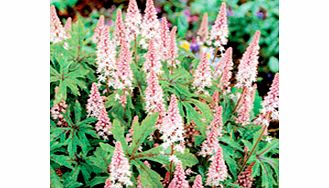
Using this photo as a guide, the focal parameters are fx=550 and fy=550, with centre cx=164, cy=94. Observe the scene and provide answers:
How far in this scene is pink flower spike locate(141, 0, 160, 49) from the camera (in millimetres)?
2377

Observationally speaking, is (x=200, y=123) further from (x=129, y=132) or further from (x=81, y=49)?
(x=81, y=49)

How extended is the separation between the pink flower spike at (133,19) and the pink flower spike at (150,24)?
0.03m

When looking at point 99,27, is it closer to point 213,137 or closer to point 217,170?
point 213,137

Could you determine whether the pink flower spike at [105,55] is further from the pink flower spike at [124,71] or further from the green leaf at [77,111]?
the green leaf at [77,111]

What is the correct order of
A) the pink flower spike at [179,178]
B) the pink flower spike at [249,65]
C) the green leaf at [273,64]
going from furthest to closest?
the green leaf at [273,64]
the pink flower spike at [249,65]
the pink flower spike at [179,178]

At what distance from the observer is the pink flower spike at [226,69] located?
8.02 feet

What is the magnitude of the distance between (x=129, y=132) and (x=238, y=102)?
0.52 m

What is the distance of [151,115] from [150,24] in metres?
0.50

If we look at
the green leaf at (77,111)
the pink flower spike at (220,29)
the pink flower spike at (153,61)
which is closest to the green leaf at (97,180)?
the green leaf at (77,111)

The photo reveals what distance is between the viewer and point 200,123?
2.30 metres

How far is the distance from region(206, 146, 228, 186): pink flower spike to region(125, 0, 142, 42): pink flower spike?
26.9 inches

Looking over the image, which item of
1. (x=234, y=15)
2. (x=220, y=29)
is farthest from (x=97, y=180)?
(x=234, y=15)

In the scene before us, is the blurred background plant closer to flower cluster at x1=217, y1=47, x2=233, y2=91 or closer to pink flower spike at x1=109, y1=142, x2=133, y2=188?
flower cluster at x1=217, y1=47, x2=233, y2=91
